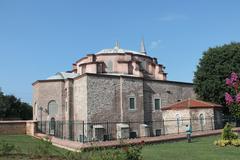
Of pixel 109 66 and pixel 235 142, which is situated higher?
pixel 109 66

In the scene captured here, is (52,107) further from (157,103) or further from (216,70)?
(216,70)

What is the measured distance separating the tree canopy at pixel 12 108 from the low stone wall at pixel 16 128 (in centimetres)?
2666

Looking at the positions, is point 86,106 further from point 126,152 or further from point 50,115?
point 126,152

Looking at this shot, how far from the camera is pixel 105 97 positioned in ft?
105

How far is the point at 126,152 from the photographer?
8953 mm

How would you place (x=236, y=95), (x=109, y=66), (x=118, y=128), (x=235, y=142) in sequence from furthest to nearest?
(x=109, y=66) < (x=118, y=128) < (x=235, y=142) < (x=236, y=95)

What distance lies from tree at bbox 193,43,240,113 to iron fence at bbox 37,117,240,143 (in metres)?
3.02

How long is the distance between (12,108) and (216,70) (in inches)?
1388

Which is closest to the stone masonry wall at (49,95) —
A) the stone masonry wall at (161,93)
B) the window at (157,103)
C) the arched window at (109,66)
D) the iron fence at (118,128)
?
the iron fence at (118,128)

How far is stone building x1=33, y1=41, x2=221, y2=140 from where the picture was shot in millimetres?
31281

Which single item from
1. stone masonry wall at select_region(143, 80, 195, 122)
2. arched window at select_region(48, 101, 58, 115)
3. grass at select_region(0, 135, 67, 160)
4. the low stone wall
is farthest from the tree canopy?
grass at select_region(0, 135, 67, 160)

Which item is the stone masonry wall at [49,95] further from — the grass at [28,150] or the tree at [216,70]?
the grass at [28,150]

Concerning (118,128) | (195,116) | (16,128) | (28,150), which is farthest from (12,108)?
(28,150)

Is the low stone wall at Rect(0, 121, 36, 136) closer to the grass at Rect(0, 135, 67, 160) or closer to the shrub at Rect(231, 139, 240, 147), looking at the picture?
the grass at Rect(0, 135, 67, 160)
